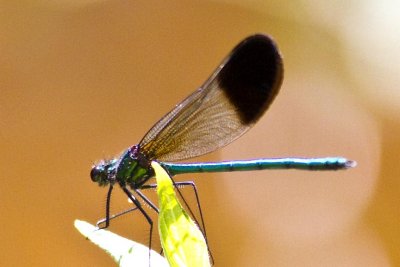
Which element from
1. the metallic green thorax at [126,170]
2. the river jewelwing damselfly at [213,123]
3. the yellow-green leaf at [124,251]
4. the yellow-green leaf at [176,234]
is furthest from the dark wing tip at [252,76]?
the yellow-green leaf at [176,234]

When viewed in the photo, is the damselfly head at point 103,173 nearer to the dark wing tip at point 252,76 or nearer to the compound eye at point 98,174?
the compound eye at point 98,174

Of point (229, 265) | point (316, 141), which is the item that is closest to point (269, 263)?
point (229, 265)

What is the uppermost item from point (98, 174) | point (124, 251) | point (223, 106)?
point (223, 106)

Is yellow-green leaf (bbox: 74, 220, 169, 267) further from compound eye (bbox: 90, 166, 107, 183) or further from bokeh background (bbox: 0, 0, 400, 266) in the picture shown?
bokeh background (bbox: 0, 0, 400, 266)

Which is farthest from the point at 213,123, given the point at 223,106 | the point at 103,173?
the point at 103,173

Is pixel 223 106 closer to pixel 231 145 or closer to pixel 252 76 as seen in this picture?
pixel 252 76

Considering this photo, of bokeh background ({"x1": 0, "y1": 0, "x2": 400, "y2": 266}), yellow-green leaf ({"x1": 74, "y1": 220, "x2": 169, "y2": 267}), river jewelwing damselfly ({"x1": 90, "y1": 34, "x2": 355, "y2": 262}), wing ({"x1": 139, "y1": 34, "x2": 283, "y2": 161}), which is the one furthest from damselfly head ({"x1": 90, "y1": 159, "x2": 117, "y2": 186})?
bokeh background ({"x1": 0, "y1": 0, "x2": 400, "y2": 266})
